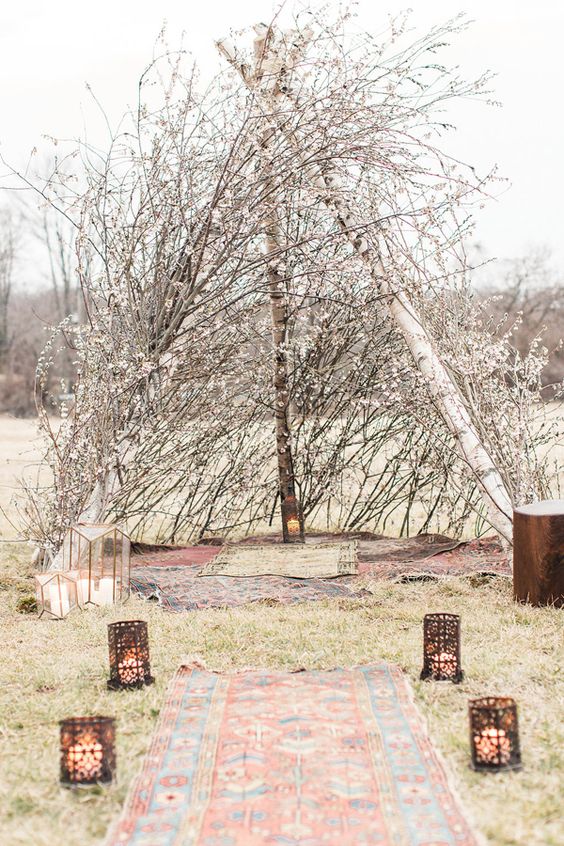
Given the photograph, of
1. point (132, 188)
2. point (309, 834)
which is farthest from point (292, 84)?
point (309, 834)

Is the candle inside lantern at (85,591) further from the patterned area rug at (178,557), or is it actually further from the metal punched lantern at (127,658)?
the metal punched lantern at (127,658)

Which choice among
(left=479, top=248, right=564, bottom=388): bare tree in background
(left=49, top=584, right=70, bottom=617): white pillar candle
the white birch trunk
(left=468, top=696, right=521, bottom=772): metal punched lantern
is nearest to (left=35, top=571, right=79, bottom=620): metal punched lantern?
(left=49, top=584, right=70, bottom=617): white pillar candle

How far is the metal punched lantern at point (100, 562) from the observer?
405cm

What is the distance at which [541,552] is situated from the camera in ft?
12.3

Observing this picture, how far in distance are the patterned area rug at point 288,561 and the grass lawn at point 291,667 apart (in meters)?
0.48

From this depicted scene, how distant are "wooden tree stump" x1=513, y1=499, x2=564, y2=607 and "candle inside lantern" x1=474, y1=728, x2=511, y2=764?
1647 mm

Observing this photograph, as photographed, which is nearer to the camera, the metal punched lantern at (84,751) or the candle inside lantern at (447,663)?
the metal punched lantern at (84,751)

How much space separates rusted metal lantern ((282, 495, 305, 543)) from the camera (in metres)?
5.66

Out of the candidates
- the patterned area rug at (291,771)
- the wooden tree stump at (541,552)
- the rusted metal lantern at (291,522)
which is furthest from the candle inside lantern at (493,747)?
the rusted metal lantern at (291,522)

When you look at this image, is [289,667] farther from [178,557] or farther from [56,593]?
[178,557]

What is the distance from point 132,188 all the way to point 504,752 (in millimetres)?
3332

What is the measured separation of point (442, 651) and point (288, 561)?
2.29 metres

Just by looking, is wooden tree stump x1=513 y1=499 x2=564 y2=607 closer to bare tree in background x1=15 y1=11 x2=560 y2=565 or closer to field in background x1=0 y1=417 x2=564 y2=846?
field in background x1=0 y1=417 x2=564 y2=846

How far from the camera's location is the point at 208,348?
16.7 ft
